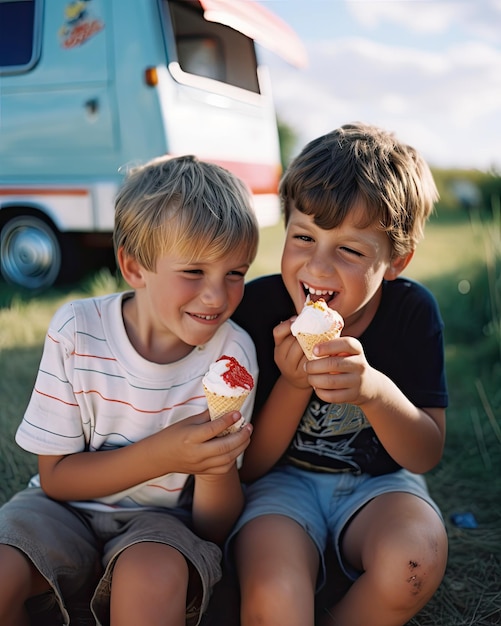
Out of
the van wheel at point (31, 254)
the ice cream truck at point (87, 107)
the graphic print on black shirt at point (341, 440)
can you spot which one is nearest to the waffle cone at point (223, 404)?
the graphic print on black shirt at point (341, 440)

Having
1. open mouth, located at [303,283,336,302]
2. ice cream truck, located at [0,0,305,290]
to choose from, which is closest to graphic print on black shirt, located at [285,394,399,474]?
open mouth, located at [303,283,336,302]

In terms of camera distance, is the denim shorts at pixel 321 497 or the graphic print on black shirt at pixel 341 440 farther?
the graphic print on black shirt at pixel 341 440

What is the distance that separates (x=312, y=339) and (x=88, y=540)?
75 centimetres

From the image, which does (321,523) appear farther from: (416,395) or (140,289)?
(140,289)

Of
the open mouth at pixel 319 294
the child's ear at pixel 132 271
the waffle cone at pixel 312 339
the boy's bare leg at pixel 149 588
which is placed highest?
the child's ear at pixel 132 271

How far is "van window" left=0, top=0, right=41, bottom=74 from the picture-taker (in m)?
4.68

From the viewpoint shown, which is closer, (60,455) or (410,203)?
(60,455)

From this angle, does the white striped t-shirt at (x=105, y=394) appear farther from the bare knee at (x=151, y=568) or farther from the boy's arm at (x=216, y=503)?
the bare knee at (x=151, y=568)

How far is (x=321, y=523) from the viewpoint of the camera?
1.83 m

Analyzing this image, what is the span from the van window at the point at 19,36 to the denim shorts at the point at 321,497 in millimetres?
3829

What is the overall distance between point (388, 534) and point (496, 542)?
73 centimetres

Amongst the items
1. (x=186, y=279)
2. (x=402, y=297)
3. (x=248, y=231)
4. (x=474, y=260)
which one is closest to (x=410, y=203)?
(x=402, y=297)

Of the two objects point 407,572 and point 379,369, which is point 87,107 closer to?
point 379,369

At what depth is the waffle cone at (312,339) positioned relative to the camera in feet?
4.89
